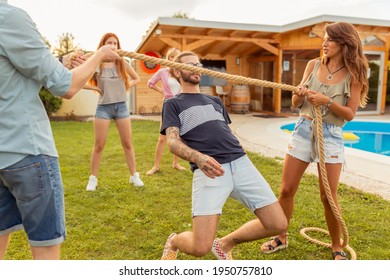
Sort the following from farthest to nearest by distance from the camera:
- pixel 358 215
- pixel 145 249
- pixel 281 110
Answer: pixel 281 110 < pixel 358 215 < pixel 145 249

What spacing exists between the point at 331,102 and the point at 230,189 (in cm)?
92

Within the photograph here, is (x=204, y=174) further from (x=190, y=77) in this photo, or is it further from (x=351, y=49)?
(x=351, y=49)

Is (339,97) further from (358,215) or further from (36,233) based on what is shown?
(36,233)

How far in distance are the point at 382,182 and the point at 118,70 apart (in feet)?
11.3

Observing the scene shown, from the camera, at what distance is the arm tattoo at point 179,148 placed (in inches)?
87.0

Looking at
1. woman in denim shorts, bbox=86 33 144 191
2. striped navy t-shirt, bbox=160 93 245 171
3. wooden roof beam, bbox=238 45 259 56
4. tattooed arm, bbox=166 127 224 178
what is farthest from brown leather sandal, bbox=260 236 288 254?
wooden roof beam, bbox=238 45 259 56

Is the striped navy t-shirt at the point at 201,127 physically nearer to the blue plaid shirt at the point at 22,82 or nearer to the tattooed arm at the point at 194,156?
the tattooed arm at the point at 194,156

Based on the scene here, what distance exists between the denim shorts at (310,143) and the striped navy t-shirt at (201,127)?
0.61 metres

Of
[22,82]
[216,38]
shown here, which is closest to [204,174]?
[22,82]

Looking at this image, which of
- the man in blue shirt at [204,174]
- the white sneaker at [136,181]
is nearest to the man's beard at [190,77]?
the man in blue shirt at [204,174]

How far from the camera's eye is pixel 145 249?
120 inches

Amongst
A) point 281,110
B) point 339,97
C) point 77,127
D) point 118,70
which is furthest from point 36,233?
point 281,110

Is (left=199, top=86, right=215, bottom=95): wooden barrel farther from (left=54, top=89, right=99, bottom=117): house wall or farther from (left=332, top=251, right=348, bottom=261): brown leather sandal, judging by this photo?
(left=332, top=251, right=348, bottom=261): brown leather sandal

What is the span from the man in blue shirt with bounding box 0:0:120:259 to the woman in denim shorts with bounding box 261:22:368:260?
1.61m
